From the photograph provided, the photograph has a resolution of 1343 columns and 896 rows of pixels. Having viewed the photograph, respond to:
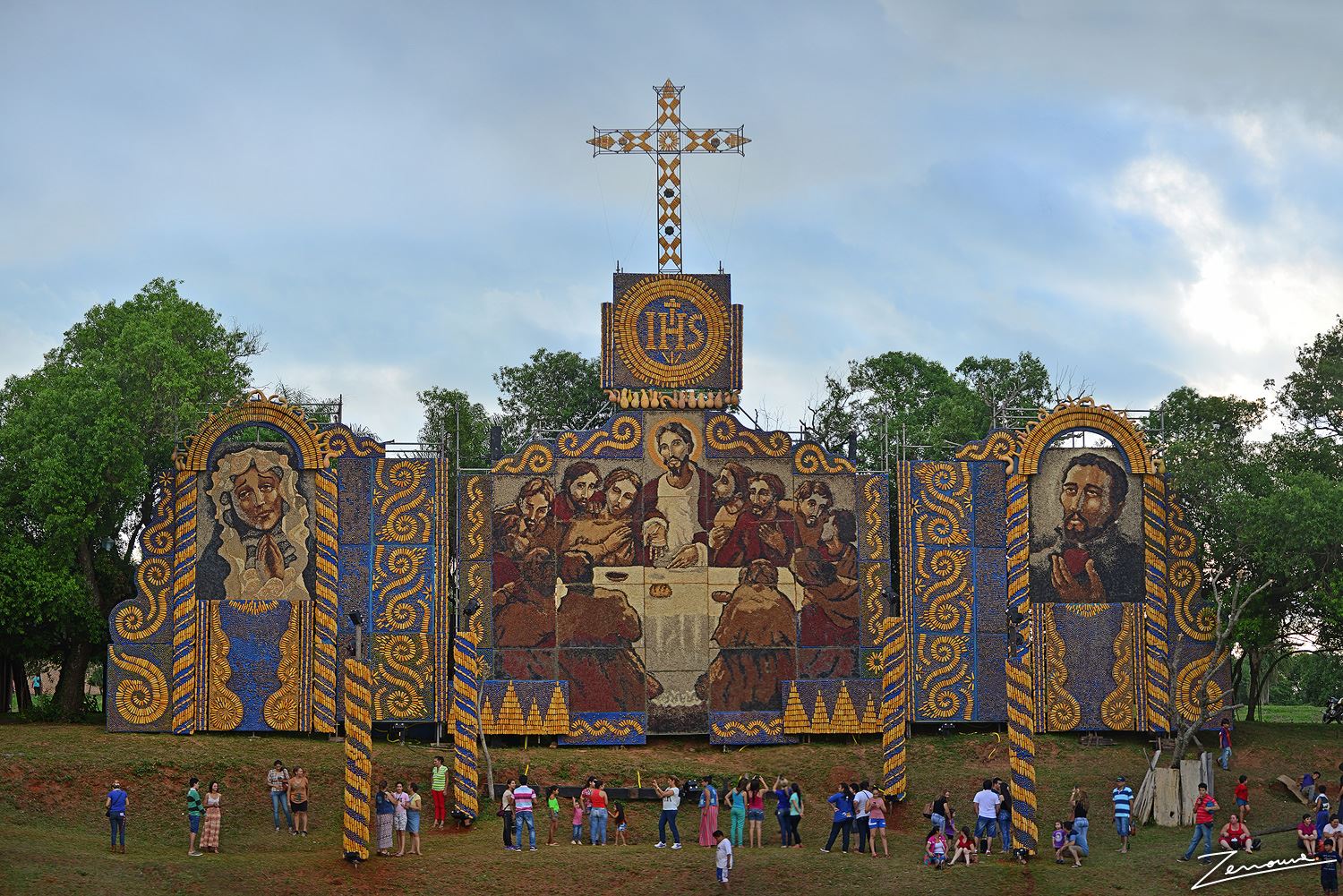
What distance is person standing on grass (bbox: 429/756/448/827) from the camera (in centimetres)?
3981

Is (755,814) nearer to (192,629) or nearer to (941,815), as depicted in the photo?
(941,815)

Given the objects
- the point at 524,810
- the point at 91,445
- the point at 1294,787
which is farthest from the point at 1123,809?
the point at 91,445

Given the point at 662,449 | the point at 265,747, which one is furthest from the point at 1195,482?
the point at 265,747

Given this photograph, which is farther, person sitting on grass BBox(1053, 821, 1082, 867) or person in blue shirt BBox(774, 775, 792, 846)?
person in blue shirt BBox(774, 775, 792, 846)

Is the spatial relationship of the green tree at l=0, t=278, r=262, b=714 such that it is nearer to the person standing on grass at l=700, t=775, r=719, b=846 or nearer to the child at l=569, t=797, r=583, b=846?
Answer: the child at l=569, t=797, r=583, b=846

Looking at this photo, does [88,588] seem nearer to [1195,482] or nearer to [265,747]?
[265,747]

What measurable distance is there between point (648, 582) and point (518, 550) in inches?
140

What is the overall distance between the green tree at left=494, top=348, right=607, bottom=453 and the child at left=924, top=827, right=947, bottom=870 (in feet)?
120

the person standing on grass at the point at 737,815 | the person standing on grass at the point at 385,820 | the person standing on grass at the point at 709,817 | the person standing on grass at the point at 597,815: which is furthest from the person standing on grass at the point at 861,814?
the person standing on grass at the point at 385,820

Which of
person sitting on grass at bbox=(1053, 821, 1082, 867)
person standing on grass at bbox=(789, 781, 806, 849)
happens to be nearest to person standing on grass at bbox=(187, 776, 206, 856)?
person standing on grass at bbox=(789, 781, 806, 849)

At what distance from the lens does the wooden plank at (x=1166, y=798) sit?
136 ft

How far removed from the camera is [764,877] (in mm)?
34906

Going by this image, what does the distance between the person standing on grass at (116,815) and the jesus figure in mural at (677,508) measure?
15.8m

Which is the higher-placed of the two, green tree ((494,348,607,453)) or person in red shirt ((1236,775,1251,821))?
green tree ((494,348,607,453))
